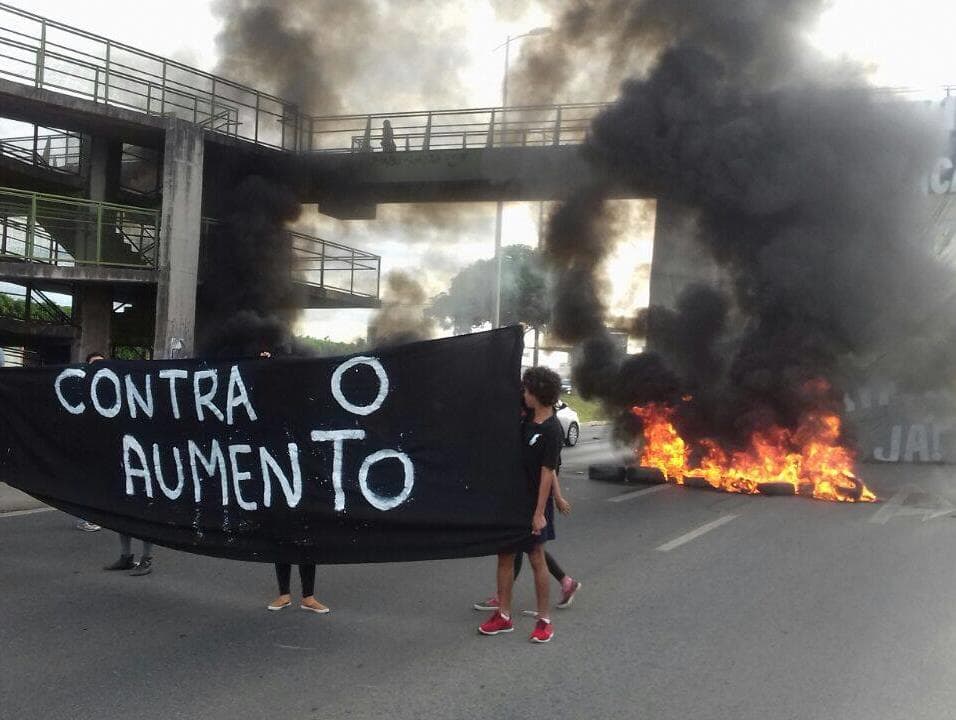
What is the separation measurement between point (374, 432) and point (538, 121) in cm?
1490

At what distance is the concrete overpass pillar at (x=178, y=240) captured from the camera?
17359mm

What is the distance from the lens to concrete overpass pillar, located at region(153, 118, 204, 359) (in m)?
17.4

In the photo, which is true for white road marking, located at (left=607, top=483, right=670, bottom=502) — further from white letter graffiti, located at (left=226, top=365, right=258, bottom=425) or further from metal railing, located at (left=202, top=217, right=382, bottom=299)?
metal railing, located at (left=202, top=217, right=382, bottom=299)

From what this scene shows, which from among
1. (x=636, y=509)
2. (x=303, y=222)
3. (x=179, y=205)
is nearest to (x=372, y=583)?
(x=636, y=509)

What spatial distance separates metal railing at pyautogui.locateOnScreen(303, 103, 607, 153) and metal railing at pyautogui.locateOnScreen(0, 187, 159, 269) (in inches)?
217

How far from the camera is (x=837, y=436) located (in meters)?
12.4

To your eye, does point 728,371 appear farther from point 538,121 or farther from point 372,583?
point 372,583

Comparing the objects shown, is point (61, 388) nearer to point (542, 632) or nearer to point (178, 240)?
point (542, 632)

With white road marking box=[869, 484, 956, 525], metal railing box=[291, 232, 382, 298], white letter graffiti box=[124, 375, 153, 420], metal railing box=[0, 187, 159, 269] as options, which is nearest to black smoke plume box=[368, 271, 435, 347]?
metal railing box=[291, 232, 382, 298]

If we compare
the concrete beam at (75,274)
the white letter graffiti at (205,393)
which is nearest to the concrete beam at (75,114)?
the concrete beam at (75,274)

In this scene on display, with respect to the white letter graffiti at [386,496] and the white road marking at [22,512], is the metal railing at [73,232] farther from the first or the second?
the white letter graffiti at [386,496]

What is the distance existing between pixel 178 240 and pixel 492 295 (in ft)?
34.1

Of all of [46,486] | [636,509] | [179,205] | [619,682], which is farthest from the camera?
[179,205]

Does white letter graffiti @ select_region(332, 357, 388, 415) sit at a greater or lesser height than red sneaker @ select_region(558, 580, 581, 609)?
greater
